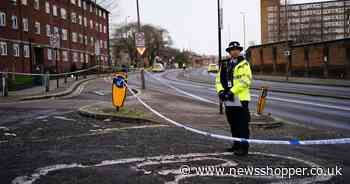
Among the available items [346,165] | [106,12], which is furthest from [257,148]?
[106,12]

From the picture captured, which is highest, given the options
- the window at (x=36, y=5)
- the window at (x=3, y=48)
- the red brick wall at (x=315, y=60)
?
the window at (x=36, y=5)

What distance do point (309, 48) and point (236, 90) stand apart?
38.2 m

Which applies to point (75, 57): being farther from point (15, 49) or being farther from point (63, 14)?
point (15, 49)

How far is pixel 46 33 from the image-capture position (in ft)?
177

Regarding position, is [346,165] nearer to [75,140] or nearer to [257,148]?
[257,148]

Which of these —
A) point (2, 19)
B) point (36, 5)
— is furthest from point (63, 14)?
point (2, 19)

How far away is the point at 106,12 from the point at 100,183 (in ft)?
264

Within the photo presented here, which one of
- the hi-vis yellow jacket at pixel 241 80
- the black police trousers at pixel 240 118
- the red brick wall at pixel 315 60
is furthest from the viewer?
the red brick wall at pixel 315 60

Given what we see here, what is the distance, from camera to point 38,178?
546 cm

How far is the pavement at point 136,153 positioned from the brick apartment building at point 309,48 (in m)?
30.0

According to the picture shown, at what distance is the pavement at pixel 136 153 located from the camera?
18.1ft

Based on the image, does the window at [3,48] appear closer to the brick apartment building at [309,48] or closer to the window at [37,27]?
the window at [37,27]

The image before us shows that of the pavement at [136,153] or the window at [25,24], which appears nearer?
the pavement at [136,153]

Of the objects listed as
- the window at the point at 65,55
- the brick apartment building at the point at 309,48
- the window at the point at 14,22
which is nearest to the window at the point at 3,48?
the window at the point at 14,22
